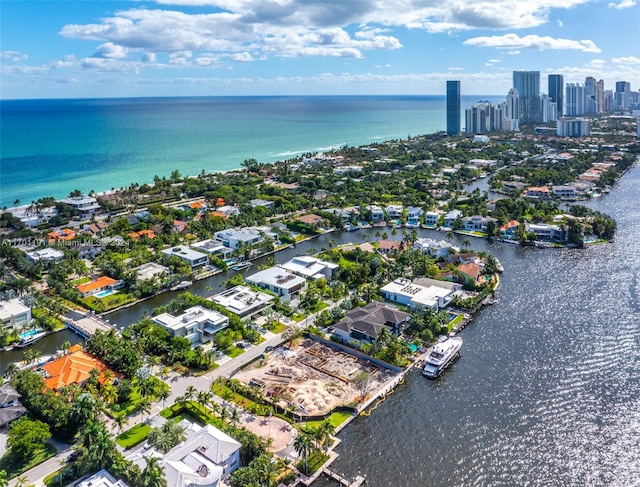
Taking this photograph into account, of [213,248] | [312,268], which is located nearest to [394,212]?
[312,268]

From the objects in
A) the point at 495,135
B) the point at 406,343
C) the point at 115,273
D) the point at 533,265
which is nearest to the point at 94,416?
the point at 406,343

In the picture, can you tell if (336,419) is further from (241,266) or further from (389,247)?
(389,247)

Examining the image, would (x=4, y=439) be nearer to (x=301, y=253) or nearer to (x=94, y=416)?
(x=94, y=416)

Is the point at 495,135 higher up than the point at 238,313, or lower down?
higher up

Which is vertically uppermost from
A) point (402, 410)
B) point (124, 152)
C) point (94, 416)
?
point (124, 152)

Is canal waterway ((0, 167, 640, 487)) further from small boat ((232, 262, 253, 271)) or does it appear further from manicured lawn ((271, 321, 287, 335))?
manicured lawn ((271, 321, 287, 335))

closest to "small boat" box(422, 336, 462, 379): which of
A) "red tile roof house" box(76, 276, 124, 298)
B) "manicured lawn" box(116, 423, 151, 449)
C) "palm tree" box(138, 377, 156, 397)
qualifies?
"palm tree" box(138, 377, 156, 397)
